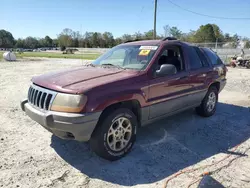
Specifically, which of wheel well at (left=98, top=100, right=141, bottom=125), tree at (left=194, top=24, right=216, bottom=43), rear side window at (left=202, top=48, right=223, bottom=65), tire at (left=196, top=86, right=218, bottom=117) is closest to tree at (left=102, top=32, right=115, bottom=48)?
tree at (left=194, top=24, right=216, bottom=43)

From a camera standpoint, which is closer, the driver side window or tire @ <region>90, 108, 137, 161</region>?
tire @ <region>90, 108, 137, 161</region>

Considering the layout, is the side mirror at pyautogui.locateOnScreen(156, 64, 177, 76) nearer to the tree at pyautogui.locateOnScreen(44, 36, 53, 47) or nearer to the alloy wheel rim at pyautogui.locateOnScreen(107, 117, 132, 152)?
the alloy wheel rim at pyautogui.locateOnScreen(107, 117, 132, 152)

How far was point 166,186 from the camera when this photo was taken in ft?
9.85

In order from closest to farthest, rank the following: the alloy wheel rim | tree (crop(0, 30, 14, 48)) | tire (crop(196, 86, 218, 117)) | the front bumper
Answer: the front bumper
the alloy wheel rim
tire (crop(196, 86, 218, 117))
tree (crop(0, 30, 14, 48))

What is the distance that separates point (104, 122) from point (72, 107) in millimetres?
521

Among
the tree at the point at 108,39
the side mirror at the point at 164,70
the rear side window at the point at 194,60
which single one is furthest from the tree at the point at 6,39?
the side mirror at the point at 164,70

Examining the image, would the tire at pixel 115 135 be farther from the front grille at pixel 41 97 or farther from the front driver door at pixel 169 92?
the front grille at pixel 41 97

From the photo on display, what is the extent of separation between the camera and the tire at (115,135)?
3.35 m

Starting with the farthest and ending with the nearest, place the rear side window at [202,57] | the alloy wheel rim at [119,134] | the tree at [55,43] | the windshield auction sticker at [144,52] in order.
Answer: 1. the tree at [55,43]
2. the rear side window at [202,57]
3. the windshield auction sticker at [144,52]
4. the alloy wheel rim at [119,134]

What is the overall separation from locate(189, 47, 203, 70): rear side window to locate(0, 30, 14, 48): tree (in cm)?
12128

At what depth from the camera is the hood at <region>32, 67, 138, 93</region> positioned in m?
3.21

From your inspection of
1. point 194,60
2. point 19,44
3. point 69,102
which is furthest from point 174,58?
point 19,44

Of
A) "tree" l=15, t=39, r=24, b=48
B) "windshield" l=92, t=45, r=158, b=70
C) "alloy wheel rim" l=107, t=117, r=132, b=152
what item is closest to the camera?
"alloy wheel rim" l=107, t=117, r=132, b=152

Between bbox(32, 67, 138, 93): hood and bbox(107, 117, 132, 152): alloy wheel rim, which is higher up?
bbox(32, 67, 138, 93): hood
